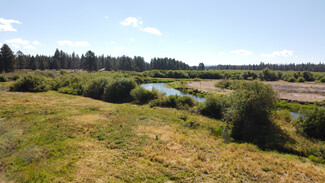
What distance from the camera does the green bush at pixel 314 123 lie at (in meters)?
20.4

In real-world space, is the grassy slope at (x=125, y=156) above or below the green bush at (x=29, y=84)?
below

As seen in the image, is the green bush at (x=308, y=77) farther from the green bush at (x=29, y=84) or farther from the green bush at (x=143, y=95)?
the green bush at (x=29, y=84)

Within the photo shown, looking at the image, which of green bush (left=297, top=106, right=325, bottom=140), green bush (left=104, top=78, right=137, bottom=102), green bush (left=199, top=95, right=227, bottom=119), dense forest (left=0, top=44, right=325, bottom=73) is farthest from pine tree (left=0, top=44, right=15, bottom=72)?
green bush (left=297, top=106, right=325, bottom=140)

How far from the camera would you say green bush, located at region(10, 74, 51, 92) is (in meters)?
45.8

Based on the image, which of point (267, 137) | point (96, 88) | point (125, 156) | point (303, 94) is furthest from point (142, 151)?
point (303, 94)

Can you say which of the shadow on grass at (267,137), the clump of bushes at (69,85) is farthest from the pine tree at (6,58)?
the shadow on grass at (267,137)

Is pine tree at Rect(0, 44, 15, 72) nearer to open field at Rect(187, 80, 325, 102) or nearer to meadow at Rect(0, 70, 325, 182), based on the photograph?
meadow at Rect(0, 70, 325, 182)

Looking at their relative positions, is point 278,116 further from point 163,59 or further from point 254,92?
point 163,59

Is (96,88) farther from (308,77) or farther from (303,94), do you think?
(308,77)

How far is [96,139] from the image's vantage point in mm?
18250

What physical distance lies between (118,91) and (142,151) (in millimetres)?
31737

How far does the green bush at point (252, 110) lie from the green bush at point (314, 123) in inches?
161

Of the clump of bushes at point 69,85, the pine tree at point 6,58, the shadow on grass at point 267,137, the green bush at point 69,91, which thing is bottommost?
the shadow on grass at point 267,137

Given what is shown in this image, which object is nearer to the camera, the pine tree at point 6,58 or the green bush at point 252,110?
the green bush at point 252,110
